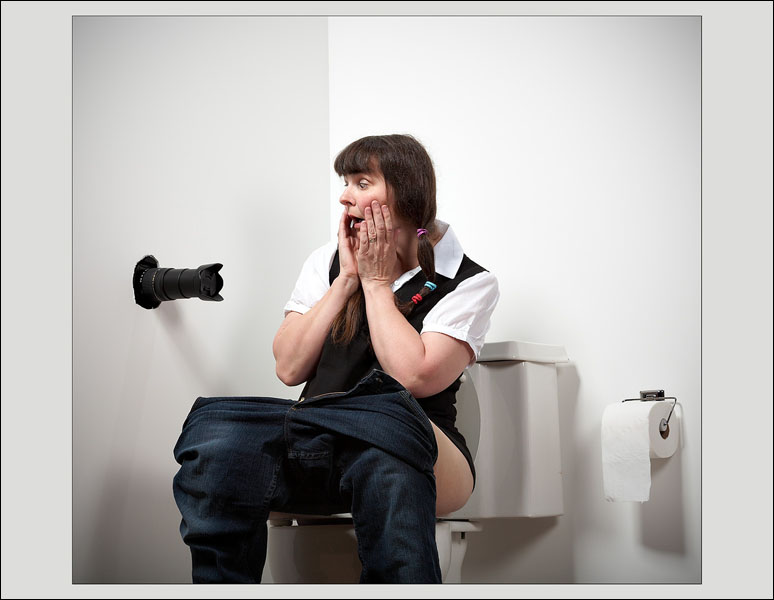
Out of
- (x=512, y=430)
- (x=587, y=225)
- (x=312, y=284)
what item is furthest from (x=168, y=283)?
(x=587, y=225)

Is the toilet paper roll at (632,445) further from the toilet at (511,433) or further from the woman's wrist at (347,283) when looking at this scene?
the woman's wrist at (347,283)

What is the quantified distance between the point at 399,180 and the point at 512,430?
19.0 inches

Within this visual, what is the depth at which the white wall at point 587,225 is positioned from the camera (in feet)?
4.40

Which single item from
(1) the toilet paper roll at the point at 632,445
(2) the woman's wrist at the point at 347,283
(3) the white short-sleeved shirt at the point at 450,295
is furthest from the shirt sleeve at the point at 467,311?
(1) the toilet paper roll at the point at 632,445

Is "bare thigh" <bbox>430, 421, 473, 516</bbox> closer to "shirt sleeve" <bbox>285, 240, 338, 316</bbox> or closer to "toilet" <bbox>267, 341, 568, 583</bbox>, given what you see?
"toilet" <bbox>267, 341, 568, 583</bbox>

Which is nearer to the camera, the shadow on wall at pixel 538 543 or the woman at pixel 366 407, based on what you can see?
the woman at pixel 366 407

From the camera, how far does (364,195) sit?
125 cm

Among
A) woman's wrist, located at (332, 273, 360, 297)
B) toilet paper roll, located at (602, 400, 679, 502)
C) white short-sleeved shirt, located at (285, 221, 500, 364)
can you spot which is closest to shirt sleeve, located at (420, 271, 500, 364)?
white short-sleeved shirt, located at (285, 221, 500, 364)

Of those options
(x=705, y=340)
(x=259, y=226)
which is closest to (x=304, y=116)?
(x=259, y=226)

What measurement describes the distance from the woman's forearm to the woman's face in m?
0.11

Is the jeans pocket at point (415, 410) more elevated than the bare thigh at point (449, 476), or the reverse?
the jeans pocket at point (415, 410)

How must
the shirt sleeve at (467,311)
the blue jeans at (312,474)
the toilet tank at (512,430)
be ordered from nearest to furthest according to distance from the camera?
1. the blue jeans at (312,474)
2. the shirt sleeve at (467,311)
3. the toilet tank at (512,430)

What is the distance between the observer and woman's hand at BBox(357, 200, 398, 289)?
1.20 metres

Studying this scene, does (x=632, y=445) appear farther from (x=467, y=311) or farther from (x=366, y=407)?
(x=366, y=407)
